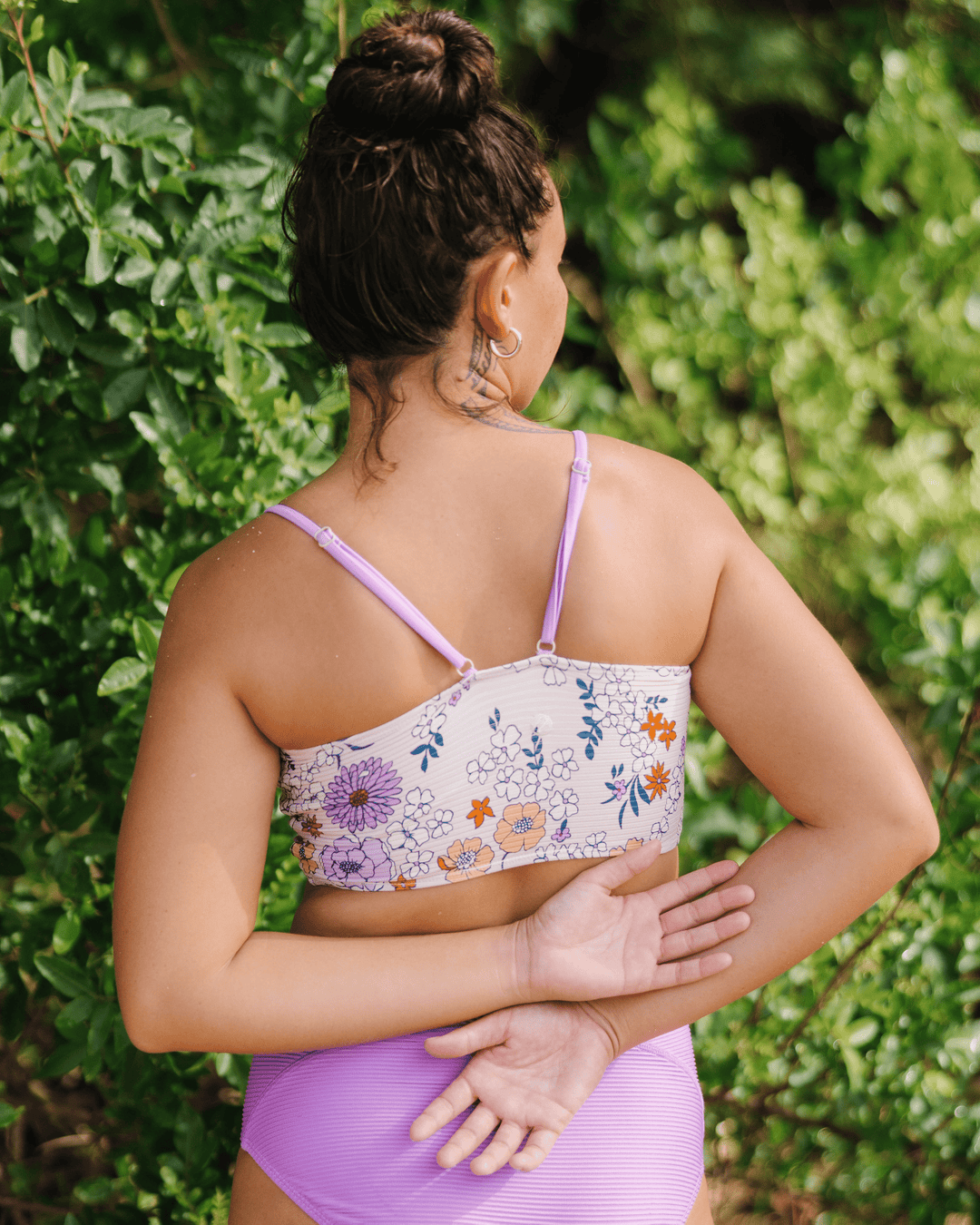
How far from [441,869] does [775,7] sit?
333cm

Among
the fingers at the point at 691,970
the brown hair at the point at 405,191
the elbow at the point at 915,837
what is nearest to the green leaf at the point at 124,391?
the brown hair at the point at 405,191

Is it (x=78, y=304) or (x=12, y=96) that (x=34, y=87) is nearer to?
(x=12, y=96)

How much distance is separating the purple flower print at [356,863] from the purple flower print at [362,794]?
1.0 inches

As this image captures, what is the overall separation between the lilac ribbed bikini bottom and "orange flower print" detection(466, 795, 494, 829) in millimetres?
265

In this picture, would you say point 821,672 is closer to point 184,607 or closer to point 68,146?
point 184,607

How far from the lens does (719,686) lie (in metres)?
1.14

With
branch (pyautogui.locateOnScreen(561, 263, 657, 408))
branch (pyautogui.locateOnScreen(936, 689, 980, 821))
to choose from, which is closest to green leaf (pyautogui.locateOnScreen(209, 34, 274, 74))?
branch (pyautogui.locateOnScreen(561, 263, 657, 408))

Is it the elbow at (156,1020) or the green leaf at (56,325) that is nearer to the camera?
the elbow at (156,1020)

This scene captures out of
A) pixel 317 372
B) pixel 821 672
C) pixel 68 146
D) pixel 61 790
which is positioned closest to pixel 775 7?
pixel 317 372

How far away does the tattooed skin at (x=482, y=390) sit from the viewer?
1.06m

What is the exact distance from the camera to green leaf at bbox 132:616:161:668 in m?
1.54

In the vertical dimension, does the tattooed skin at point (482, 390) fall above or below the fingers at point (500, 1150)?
above

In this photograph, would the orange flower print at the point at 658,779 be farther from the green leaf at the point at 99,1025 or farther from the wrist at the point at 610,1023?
the green leaf at the point at 99,1025

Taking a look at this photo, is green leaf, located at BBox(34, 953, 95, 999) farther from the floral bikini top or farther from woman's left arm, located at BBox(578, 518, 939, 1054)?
woman's left arm, located at BBox(578, 518, 939, 1054)
